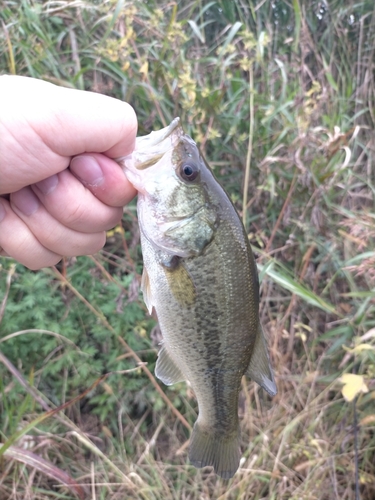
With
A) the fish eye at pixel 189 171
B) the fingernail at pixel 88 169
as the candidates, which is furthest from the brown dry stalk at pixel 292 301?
the fingernail at pixel 88 169

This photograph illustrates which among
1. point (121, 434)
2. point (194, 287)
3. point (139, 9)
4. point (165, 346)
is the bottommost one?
point (121, 434)

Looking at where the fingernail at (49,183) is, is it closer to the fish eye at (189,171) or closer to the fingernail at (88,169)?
the fingernail at (88,169)

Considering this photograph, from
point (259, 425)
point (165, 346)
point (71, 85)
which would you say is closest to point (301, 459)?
point (259, 425)

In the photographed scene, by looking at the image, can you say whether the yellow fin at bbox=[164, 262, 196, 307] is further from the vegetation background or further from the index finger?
the vegetation background

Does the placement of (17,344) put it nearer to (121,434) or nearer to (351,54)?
(121,434)

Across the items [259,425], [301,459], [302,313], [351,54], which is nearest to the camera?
[301,459]

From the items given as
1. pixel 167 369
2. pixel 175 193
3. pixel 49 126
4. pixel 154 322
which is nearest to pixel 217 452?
pixel 167 369

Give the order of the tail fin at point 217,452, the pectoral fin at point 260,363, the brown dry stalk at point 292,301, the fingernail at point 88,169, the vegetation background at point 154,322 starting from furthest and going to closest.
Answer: the brown dry stalk at point 292,301 < the vegetation background at point 154,322 < the tail fin at point 217,452 < the pectoral fin at point 260,363 < the fingernail at point 88,169

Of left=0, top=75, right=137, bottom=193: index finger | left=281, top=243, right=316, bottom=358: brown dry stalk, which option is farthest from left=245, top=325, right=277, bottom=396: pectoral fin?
left=281, top=243, right=316, bottom=358: brown dry stalk
